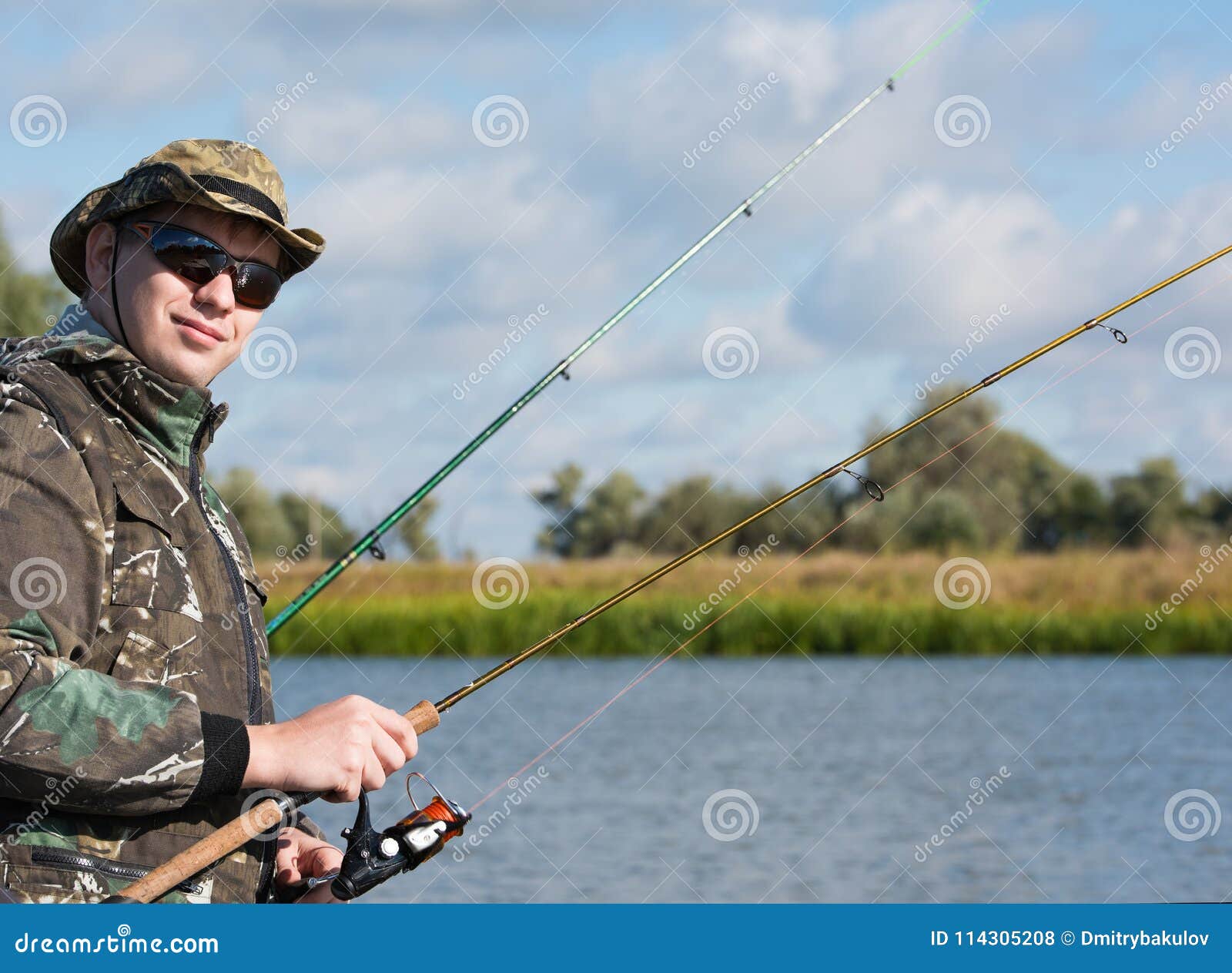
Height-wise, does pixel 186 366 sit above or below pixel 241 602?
above

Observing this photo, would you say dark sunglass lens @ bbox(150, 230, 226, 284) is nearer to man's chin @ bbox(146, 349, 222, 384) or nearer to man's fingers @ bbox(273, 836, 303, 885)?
man's chin @ bbox(146, 349, 222, 384)

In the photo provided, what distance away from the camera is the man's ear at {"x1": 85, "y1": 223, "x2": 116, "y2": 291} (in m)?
2.33

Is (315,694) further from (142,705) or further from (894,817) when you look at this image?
(142,705)

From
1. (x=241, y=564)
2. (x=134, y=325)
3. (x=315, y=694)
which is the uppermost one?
(x=134, y=325)

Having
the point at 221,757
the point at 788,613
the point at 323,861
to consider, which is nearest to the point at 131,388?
the point at 221,757

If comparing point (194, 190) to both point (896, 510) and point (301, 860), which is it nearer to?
point (301, 860)

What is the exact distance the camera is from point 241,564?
8.04ft

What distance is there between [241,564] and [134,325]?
0.44 meters

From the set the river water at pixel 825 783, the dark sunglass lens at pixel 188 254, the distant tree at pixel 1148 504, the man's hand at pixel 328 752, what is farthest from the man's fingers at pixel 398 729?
the distant tree at pixel 1148 504

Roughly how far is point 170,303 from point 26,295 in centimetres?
3144

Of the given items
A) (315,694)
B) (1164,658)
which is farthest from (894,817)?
(1164,658)

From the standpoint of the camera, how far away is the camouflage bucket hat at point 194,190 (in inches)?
89.6

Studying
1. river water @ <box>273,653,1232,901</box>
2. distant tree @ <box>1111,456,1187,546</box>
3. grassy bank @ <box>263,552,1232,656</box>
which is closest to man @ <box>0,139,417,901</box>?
river water @ <box>273,653,1232,901</box>

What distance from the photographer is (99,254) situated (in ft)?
7.72
